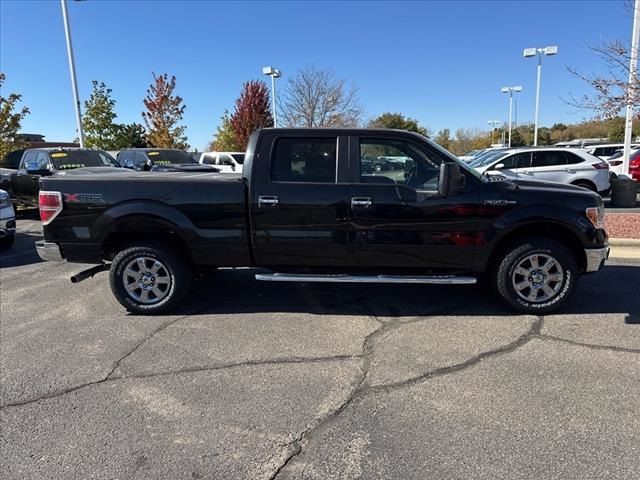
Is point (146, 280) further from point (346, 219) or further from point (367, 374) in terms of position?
point (367, 374)

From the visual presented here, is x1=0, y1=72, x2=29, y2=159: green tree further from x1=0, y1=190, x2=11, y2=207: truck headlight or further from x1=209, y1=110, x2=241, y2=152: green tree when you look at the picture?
x1=209, y1=110, x2=241, y2=152: green tree

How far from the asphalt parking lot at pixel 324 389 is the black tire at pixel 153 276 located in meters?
0.17

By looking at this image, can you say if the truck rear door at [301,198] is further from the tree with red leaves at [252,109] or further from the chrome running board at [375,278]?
the tree with red leaves at [252,109]

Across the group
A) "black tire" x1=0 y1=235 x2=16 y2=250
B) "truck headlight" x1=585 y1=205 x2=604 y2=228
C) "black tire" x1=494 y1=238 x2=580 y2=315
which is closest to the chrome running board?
"black tire" x1=494 y1=238 x2=580 y2=315

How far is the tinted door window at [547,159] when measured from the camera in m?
12.4

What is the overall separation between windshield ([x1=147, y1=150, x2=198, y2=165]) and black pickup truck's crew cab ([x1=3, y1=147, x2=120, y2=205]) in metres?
4.62

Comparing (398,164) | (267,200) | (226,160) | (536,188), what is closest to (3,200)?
(267,200)

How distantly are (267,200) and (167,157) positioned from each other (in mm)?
14813

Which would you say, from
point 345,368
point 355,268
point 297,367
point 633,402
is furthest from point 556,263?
point 297,367

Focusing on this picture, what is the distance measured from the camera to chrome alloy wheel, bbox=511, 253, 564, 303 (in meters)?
4.52

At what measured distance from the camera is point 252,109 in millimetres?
35812

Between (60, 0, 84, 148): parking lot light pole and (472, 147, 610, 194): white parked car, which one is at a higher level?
(60, 0, 84, 148): parking lot light pole

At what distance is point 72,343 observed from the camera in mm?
4246

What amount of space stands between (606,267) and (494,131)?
62853 millimetres
